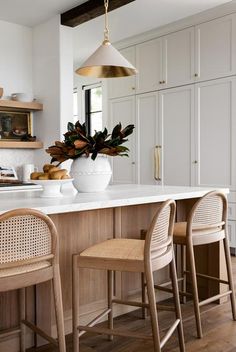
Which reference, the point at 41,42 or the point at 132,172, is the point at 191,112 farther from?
the point at 41,42

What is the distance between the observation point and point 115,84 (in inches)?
229

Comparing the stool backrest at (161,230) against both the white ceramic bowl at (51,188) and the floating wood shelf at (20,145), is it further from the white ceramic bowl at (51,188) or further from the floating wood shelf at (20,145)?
the floating wood shelf at (20,145)

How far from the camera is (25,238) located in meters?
1.66

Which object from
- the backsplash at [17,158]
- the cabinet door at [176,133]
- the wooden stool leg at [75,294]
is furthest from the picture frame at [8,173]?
the wooden stool leg at [75,294]

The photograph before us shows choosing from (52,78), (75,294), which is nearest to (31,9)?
(52,78)

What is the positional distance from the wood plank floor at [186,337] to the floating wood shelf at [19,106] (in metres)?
2.88

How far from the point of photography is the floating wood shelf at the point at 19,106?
4.56 metres

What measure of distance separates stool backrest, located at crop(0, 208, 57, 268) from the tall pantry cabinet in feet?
10.1

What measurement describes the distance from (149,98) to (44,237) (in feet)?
12.7

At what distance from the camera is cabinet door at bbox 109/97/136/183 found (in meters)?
5.56

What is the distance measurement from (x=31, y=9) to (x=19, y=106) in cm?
107

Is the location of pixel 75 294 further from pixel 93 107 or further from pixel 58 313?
pixel 93 107

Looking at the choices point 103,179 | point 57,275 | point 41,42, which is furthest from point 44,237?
point 41,42

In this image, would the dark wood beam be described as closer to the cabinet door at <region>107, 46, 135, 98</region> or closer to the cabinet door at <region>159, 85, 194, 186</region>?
the cabinet door at <region>107, 46, 135, 98</region>
